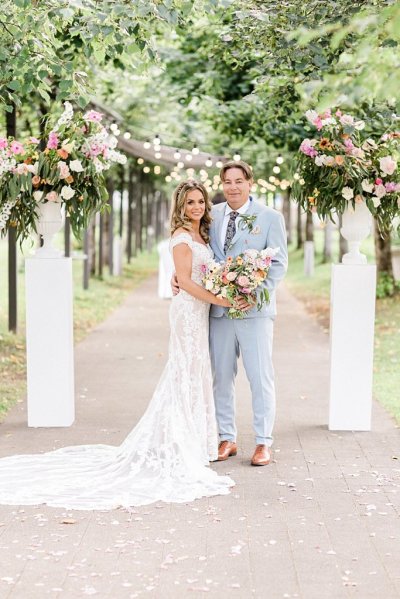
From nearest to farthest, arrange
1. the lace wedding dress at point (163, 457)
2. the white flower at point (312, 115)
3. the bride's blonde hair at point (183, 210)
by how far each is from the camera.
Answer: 1. the lace wedding dress at point (163, 457)
2. the bride's blonde hair at point (183, 210)
3. the white flower at point (312, 115)

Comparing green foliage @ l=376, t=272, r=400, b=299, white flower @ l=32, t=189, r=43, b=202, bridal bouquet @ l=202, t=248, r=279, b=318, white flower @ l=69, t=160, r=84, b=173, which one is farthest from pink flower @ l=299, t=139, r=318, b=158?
green foliage @ l=376, t=272, r=400, b=299

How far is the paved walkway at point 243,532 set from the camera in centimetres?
477

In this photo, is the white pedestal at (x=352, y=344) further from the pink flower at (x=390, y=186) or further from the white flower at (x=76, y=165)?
the white flower at (x=76, y=165)

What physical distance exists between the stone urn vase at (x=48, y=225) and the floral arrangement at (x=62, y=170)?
8cm

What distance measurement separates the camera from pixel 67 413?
28.1ft

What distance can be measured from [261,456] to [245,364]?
0.70 metres

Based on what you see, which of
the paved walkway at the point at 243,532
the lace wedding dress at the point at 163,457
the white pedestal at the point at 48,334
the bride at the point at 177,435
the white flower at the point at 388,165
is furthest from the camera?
the white pedestal at the point at 48,334

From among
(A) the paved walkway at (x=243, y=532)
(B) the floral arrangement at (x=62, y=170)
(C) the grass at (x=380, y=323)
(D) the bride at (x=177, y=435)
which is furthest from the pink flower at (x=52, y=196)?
(C) the grass at (x=380, y=323)

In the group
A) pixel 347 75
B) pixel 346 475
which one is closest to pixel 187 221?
pixel 346 475

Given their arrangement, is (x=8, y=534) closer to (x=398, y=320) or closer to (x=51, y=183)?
(x=51, y=183)

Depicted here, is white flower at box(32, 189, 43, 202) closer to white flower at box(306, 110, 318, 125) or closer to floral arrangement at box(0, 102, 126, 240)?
floral arrangement at box(0, 102, 126, 240)

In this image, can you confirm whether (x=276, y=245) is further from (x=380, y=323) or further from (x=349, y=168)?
(x=380, y=323)

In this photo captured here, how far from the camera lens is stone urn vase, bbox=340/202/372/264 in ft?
27.4

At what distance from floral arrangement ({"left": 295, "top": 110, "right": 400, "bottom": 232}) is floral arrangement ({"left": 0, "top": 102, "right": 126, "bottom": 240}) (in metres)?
1.67
